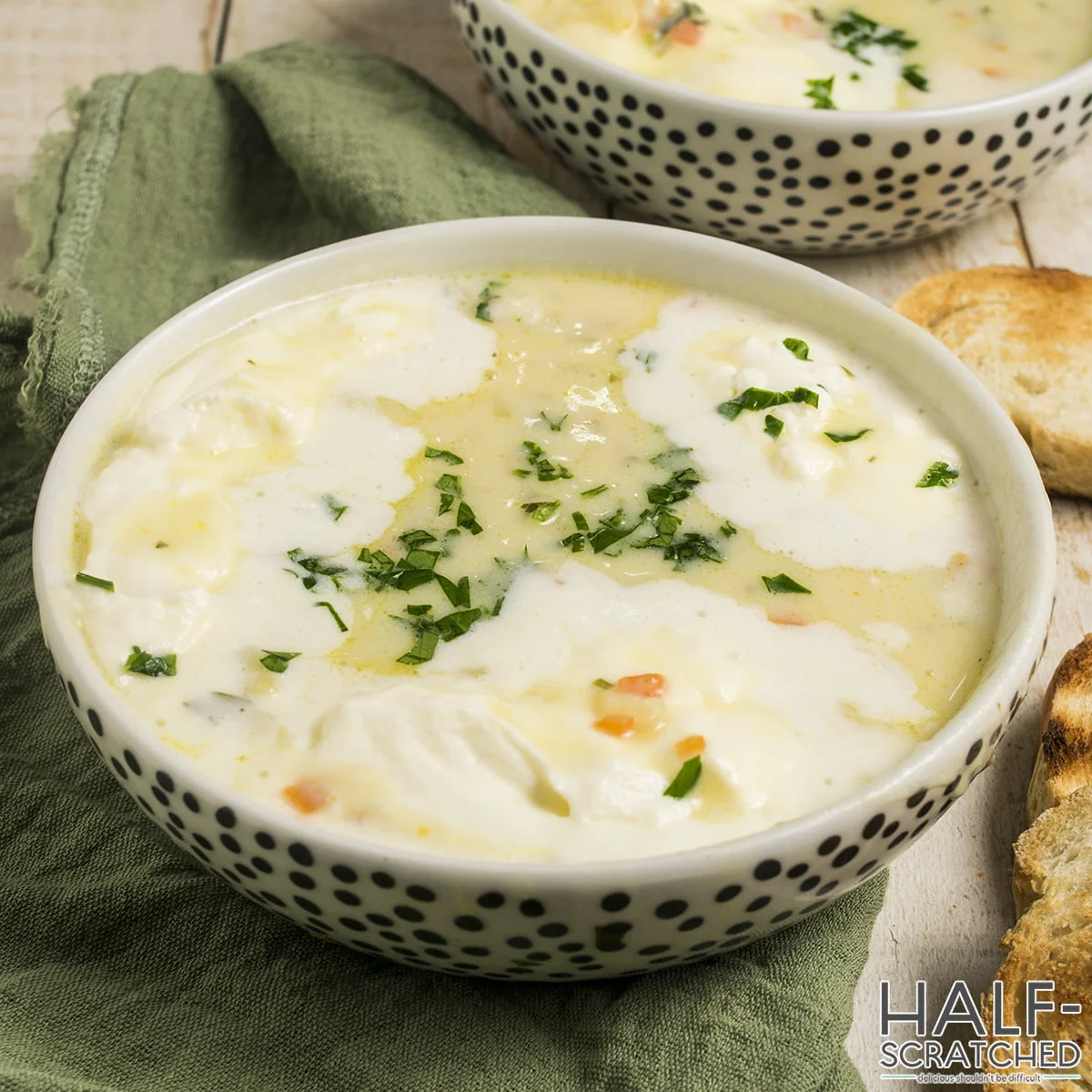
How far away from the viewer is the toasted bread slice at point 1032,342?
3.22 meters

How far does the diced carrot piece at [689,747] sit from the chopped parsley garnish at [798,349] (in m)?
0.97

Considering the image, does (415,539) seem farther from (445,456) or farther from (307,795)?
(307,795)

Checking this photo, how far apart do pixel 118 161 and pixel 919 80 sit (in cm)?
209

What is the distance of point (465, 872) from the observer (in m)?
1.81

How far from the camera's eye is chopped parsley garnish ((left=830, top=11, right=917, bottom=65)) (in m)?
3.80

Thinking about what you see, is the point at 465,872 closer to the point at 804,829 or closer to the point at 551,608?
the point at 804,829

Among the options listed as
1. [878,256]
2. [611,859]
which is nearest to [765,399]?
[611,859]

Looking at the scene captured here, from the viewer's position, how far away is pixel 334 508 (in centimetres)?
248

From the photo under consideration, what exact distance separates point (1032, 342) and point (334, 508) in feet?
6.23

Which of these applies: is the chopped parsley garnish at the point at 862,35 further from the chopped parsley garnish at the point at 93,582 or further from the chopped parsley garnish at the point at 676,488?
the chopped parsley garnish at the point at 93,582

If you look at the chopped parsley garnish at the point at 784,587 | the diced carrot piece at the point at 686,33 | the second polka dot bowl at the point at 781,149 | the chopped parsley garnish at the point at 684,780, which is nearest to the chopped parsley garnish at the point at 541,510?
the chopped parsley garnish at the point at 784,587

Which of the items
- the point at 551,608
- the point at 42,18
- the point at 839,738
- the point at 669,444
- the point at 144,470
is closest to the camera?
the point at 839,738

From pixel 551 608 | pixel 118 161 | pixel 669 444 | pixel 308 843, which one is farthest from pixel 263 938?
pixel 118 161

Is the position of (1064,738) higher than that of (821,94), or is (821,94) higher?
(821,94)
